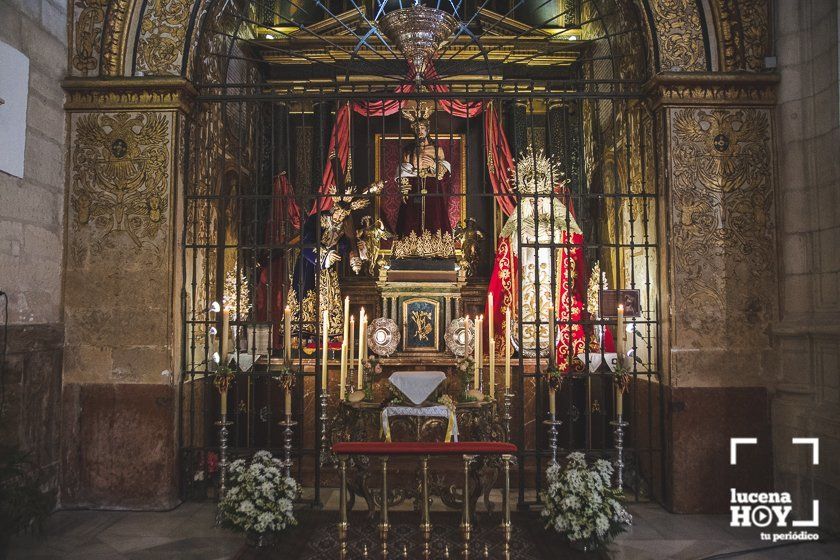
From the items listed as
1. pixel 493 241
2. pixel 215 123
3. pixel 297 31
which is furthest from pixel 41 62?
pixel 493 241

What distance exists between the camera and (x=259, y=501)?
16.2 feet

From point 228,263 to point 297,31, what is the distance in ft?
13.8

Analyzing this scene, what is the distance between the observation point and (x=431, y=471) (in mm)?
5617

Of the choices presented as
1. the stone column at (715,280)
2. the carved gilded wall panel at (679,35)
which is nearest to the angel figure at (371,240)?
the stone column at (715,280)

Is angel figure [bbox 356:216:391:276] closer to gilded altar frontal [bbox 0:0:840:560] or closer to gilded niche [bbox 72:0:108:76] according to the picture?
gilded altar frontal [bbox 0:0:840:560]

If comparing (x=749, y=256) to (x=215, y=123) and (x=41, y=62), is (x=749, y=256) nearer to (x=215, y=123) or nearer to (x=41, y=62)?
(x=215, y=123)

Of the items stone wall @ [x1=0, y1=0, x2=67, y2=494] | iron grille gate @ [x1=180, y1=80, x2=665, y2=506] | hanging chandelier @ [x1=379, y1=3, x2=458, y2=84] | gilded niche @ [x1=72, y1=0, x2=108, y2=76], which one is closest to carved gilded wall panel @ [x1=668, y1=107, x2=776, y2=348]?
iron grille gate @ [x1=180, y1=80, x2=665, y2=506]

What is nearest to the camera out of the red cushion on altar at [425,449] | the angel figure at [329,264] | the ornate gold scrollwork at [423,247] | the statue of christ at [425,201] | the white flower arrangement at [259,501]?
the red cushion on altar at [425,449]

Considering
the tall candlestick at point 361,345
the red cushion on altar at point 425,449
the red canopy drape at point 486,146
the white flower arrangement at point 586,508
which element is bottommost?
the white flower arrangement at point 586,508

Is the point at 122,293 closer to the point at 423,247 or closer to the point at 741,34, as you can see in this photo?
the point at 423,247

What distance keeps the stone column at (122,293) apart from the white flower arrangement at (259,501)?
1296 millimetres
